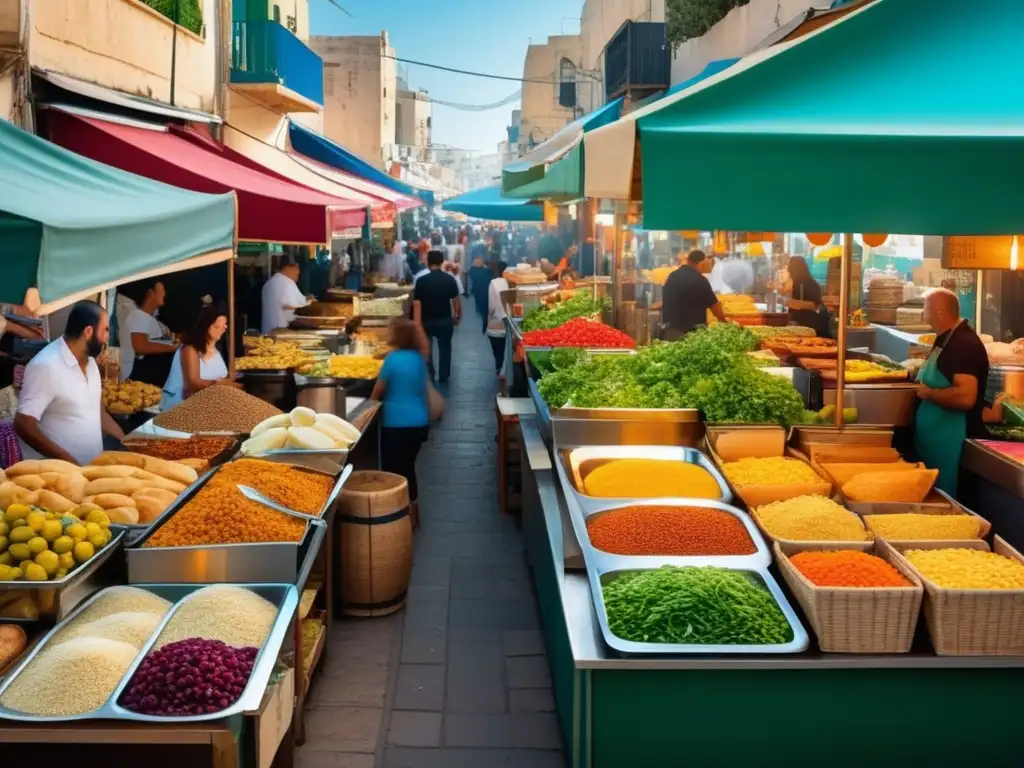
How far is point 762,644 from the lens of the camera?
417 centimetres

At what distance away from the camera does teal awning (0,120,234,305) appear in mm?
3361

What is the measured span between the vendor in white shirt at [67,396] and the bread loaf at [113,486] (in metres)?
1.01

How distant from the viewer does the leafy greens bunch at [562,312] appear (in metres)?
12.8

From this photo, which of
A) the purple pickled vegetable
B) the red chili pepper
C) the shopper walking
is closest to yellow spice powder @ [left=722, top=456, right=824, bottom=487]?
the purple pickled vegetable

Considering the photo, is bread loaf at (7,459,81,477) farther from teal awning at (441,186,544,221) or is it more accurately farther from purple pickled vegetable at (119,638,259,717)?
teal awning at (441,186,544,221)

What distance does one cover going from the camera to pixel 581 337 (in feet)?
34.1

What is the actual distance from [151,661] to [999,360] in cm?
689

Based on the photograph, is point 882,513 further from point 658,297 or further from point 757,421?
point 658,297

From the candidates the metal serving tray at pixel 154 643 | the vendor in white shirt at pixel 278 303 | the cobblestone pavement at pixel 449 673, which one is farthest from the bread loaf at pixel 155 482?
the vendor in white shirt at pixel 278 303

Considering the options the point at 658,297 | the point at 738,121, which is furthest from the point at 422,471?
the point at 738,121

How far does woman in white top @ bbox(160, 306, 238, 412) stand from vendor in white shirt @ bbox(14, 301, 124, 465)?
1.58m

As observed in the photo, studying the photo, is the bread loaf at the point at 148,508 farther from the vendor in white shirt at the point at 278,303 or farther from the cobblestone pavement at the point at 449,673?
the vendor in white shirt at the point at 278,303

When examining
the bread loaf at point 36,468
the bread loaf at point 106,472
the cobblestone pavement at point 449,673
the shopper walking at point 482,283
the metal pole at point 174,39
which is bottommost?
the cobblestone pavement at point 449,673

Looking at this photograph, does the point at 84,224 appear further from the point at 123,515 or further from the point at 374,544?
the point at 374,544
